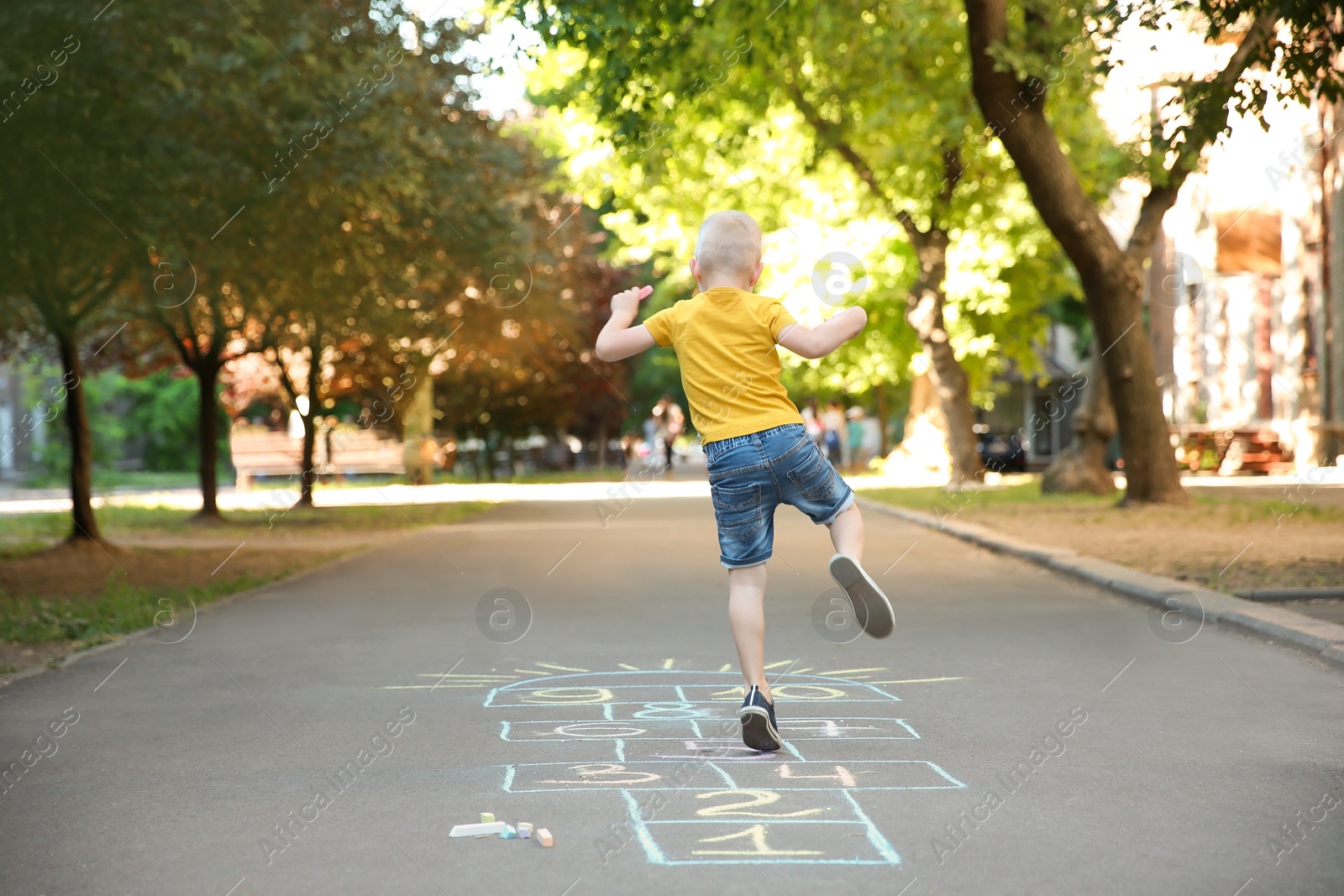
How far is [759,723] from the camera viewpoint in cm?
538

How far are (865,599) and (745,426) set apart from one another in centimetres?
77

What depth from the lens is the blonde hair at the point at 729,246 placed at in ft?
18.2

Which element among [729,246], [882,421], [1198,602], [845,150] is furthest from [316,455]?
[729,246]

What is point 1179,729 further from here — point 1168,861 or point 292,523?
point 292,523

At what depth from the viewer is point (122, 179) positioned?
12.1 m

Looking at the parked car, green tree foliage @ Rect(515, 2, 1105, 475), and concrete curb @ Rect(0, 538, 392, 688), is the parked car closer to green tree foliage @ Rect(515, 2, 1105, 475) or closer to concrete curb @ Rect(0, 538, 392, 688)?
green tree foliage @ Rect(515, 2, 1105, 475)

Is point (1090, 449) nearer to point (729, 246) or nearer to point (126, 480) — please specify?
point (729, 246)

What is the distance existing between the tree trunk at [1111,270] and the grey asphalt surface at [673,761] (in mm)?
9118

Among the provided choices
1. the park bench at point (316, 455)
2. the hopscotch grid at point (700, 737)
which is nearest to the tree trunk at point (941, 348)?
the park bench at point (316, 455)

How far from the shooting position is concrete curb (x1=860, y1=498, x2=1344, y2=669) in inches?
317

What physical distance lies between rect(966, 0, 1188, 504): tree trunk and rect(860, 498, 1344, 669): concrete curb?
16.6ft

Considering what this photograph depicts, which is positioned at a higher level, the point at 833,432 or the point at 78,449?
the point at 833,432

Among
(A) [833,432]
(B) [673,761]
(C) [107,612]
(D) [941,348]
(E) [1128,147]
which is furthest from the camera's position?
(A) [833,432]

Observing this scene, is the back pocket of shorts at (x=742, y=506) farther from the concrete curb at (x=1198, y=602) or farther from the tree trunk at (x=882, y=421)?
the tree trunk at (x=882, y=421)
